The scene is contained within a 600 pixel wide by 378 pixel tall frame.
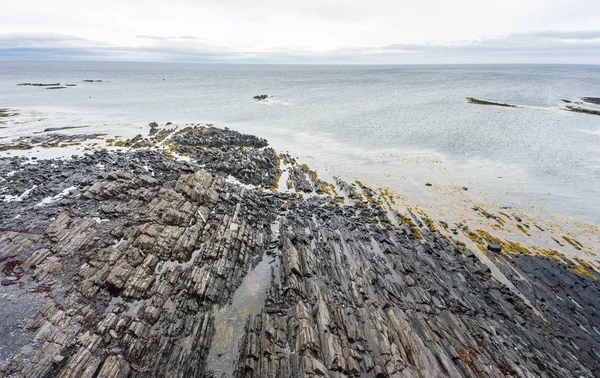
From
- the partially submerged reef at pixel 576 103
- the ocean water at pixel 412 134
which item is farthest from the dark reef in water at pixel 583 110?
the ocean water at pixel 412 134

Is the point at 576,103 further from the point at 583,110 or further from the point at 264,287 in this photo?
the point at 264,287

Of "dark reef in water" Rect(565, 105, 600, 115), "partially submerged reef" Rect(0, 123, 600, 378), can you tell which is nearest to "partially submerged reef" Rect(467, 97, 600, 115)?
"dark reef in water" Rect(565, 105, 600, 115)

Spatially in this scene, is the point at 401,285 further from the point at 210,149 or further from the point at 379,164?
the point at 210,149

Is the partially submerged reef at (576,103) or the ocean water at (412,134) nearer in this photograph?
the ocean water at (412,134)

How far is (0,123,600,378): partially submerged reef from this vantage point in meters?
16.8

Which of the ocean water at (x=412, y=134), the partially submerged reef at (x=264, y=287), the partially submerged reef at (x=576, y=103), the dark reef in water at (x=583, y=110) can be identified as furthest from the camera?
the partially submerged reef at (x=576, y=103)

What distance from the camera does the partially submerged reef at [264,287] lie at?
1678cm

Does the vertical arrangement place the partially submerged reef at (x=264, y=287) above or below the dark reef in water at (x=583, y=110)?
above

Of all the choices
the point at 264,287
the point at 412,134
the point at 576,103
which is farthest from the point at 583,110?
the point at 264,287

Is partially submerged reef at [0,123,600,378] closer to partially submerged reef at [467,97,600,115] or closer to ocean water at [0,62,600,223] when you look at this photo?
ocean water at [0,62,600,223]

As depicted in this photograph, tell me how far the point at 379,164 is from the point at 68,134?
6391 centimetres

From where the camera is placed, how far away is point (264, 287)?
23.0 m

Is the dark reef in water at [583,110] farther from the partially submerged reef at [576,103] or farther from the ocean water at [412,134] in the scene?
the ocean water at [412,134]

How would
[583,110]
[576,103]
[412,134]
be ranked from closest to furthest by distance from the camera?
[412,134], [583,110], [576,103]
